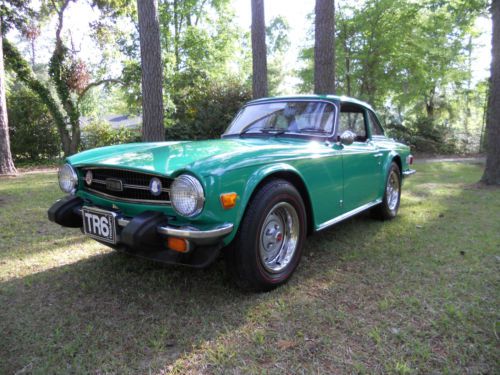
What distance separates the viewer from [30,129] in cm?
1371

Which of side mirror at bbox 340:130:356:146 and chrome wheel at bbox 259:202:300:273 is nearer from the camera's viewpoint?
chrome wheel at bbox 259:202:300:273

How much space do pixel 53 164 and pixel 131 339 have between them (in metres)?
13.0

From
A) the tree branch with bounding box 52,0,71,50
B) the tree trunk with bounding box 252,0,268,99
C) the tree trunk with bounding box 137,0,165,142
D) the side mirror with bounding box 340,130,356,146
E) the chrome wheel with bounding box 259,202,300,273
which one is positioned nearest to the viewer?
the chrome wheel with bounding box 259,202,300,273

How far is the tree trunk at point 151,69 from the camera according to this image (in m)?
6.44

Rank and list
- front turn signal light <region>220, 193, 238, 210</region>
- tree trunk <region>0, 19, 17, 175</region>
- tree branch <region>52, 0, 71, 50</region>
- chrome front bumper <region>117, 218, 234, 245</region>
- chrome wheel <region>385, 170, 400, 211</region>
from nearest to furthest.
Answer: chrome front bumper <region>117, 218, 234, 245</region>
front turn signal light <region>220, 193, 238, 210</region>
chrome wheel <region>385, 170, 400, 211</region>
tree trunk <region>0, 19, 17, 175</region>
tree branch <region>52, 0, 71, 50</region>

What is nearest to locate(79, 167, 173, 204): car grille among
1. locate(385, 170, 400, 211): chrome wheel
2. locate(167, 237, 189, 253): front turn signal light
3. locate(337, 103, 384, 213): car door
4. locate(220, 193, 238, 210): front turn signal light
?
locate(167, 237, 189, 253): front turn signal light

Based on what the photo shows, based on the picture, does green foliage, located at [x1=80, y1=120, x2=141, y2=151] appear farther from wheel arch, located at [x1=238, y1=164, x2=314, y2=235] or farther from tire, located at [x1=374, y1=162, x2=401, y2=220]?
wheel arch, located at [x1=238, y1=164, x2=314, y2=235]

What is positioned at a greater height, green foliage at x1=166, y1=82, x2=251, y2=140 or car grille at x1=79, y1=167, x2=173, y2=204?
green foliage at x1=166, y1=82, x2=251, y2=140

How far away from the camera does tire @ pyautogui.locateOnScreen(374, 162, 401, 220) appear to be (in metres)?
4.51

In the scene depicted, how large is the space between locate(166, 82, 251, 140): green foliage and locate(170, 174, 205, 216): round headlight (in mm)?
10968

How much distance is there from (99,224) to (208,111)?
37.1 ft

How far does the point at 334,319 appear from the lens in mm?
2305

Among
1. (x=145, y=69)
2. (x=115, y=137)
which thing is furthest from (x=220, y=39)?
(x=145, y=69)

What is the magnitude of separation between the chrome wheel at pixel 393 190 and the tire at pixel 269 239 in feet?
7.58
